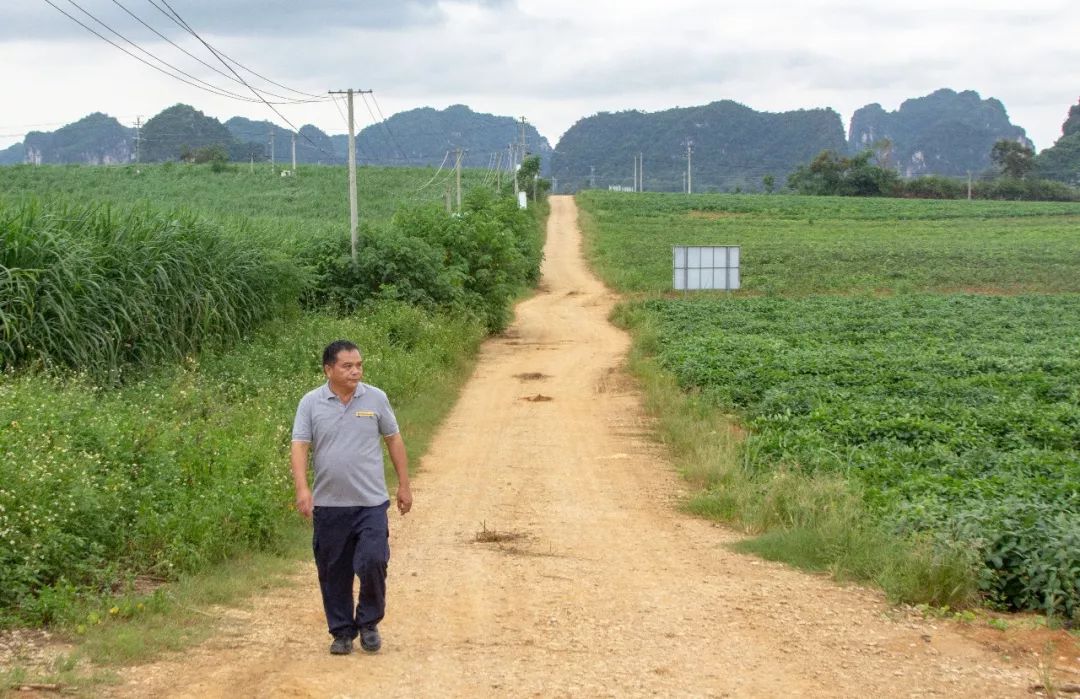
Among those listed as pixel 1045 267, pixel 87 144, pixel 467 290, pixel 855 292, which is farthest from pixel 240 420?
pixel 87 144

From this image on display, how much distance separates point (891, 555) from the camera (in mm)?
9078

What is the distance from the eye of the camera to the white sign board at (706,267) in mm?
39844

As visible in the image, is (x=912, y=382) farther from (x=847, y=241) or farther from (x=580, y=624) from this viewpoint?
(x=847, y=241)

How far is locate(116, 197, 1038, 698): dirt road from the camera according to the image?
6.52 meters

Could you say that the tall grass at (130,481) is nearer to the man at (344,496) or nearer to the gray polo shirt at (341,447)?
the man at (344,496)

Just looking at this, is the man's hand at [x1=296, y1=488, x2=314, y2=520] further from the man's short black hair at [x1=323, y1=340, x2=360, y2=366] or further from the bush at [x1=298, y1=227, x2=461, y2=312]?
the bush at [x1=298, y1=227, x2=461, y2=312]

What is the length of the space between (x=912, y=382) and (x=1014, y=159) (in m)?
103

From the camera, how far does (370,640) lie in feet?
23.0

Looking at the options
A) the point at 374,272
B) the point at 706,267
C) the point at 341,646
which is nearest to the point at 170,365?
the point at 341,646

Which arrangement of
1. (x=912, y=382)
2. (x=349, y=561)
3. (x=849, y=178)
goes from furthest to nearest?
(x=849, y=178) → (x=912, y=382) → (x=349, y=561)

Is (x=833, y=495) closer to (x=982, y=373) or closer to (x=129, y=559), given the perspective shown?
(x=129, y=559)

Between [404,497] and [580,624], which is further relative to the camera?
Result: [580,624]

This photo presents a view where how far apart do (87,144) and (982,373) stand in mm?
160483

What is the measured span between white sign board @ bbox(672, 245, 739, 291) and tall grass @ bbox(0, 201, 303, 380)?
2225 cm
